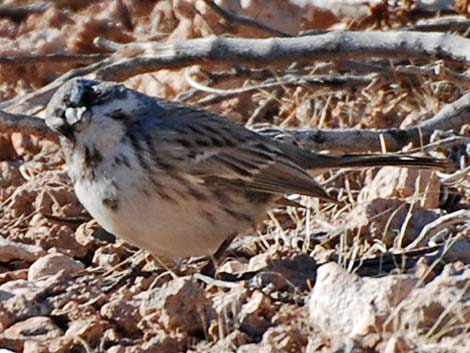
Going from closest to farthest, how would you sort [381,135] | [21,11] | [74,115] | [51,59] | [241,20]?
[74,115], [381,135], [51,59], [241,20], [21,11]

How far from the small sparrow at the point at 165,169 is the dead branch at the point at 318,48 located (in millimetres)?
311

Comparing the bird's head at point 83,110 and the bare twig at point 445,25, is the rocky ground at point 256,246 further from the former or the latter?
the bird's head at point 83,110

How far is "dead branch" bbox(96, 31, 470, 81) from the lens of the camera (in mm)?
6199

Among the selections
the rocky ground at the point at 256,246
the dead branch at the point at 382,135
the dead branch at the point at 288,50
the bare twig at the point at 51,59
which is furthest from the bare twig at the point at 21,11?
the dead branch at the point at 382,135

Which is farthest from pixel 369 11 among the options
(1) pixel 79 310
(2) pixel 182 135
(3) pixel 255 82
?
(1) pixel 79 310

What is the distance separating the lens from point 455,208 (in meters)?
6.68

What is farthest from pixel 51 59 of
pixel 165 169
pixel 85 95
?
pixel 165 169

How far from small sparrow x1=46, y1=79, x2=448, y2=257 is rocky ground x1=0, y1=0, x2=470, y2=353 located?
0.19 metres

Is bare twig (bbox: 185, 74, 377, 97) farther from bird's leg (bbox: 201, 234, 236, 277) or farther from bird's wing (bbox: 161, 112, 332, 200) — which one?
bird's leg (bbox: 201, 234, 236, 277)

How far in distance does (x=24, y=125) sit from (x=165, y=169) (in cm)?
100

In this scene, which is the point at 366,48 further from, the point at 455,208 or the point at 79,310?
the point at 79,310

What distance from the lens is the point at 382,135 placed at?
22.6 ft

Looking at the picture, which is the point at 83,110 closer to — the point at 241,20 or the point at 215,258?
the point at 215,258

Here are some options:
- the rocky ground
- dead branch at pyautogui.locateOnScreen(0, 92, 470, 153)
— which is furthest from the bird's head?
dead branch at pyautogui.locateOnScreen(0, 92, 470, 153)
